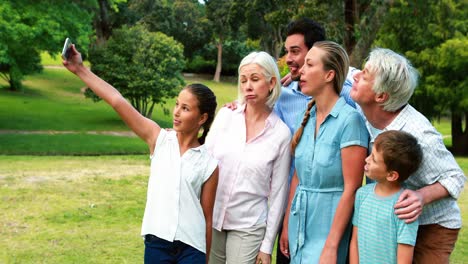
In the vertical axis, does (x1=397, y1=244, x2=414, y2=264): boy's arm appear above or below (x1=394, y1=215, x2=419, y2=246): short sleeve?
below

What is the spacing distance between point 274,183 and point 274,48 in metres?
42.7

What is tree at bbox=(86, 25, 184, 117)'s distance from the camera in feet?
98.9

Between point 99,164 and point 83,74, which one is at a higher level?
point 83,74

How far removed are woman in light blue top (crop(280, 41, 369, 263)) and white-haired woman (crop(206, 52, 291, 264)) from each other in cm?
20

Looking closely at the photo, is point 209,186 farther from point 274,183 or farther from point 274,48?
Answer: point 274,48

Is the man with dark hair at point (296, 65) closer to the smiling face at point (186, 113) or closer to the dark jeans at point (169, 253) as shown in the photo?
the smiling face at point (186, 113)

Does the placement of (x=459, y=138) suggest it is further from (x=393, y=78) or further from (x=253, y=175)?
(x=393, y=78)

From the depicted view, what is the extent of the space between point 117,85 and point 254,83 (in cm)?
2766

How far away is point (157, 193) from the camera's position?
3.18m

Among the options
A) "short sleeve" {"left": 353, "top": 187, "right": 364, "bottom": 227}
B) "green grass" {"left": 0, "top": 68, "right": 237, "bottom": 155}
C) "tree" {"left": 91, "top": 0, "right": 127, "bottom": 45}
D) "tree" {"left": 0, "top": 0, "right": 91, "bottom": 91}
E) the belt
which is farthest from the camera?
"tree" {"left": 91, "top": 0, "right": 127, "bottom": 45}

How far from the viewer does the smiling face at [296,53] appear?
3.73m

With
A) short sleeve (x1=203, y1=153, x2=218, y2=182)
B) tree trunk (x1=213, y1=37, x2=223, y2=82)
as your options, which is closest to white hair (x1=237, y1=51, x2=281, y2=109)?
short sleeve (x1=203, y1=153, x2=218, y2=182)

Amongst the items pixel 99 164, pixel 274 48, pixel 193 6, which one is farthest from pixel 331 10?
pixel 193 6

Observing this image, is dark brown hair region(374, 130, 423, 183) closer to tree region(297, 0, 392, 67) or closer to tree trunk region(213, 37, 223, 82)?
tree region(297, 0, 392, 67)
